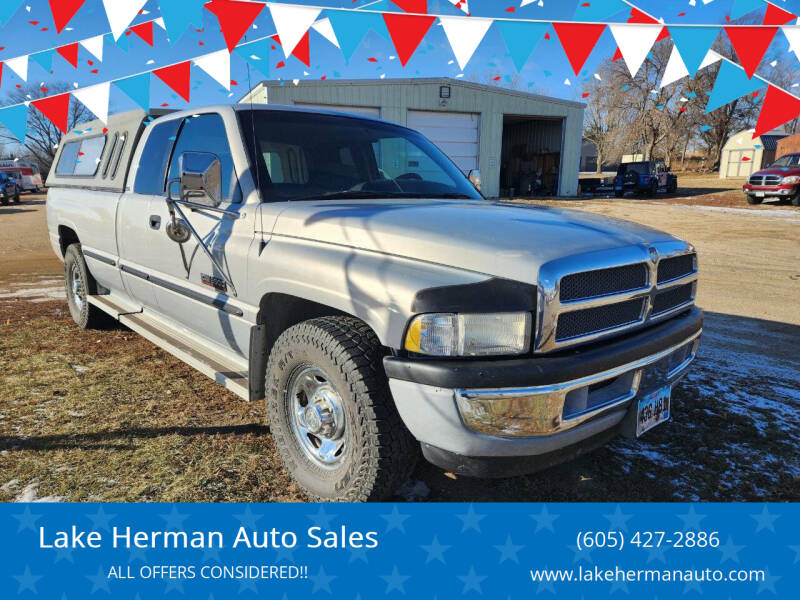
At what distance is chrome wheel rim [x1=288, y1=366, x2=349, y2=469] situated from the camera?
2439mm

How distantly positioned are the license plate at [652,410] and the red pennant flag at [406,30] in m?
4.98

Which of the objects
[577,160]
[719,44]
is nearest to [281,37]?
[719,44]

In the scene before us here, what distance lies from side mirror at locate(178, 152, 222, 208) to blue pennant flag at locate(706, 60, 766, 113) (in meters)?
4.77

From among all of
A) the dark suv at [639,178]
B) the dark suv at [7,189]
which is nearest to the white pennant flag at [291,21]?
the dark suv at [639,178]

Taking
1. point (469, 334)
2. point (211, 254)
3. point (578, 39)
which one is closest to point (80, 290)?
point (211, 254)

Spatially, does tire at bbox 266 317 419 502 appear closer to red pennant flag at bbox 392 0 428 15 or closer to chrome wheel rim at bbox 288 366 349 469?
chrome wheel rim at bbox 288 366 349 469

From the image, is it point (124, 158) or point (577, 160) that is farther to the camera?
point (577, 160)

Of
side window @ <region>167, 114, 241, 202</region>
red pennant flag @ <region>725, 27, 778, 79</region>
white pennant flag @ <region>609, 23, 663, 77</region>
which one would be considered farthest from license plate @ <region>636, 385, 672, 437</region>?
red pennant flag @ <region>725, 27, 778, 79</region>

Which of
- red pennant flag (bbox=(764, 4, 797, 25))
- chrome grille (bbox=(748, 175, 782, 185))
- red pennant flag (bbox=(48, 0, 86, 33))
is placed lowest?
chrome grille (bbox=(748, 175, 782, 185))

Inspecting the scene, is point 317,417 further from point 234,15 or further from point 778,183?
point 778,183

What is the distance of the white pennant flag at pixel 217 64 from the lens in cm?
598

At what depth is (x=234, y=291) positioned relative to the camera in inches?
117

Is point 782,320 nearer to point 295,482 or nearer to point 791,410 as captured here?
point 791,410

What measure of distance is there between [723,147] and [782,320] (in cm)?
5092
